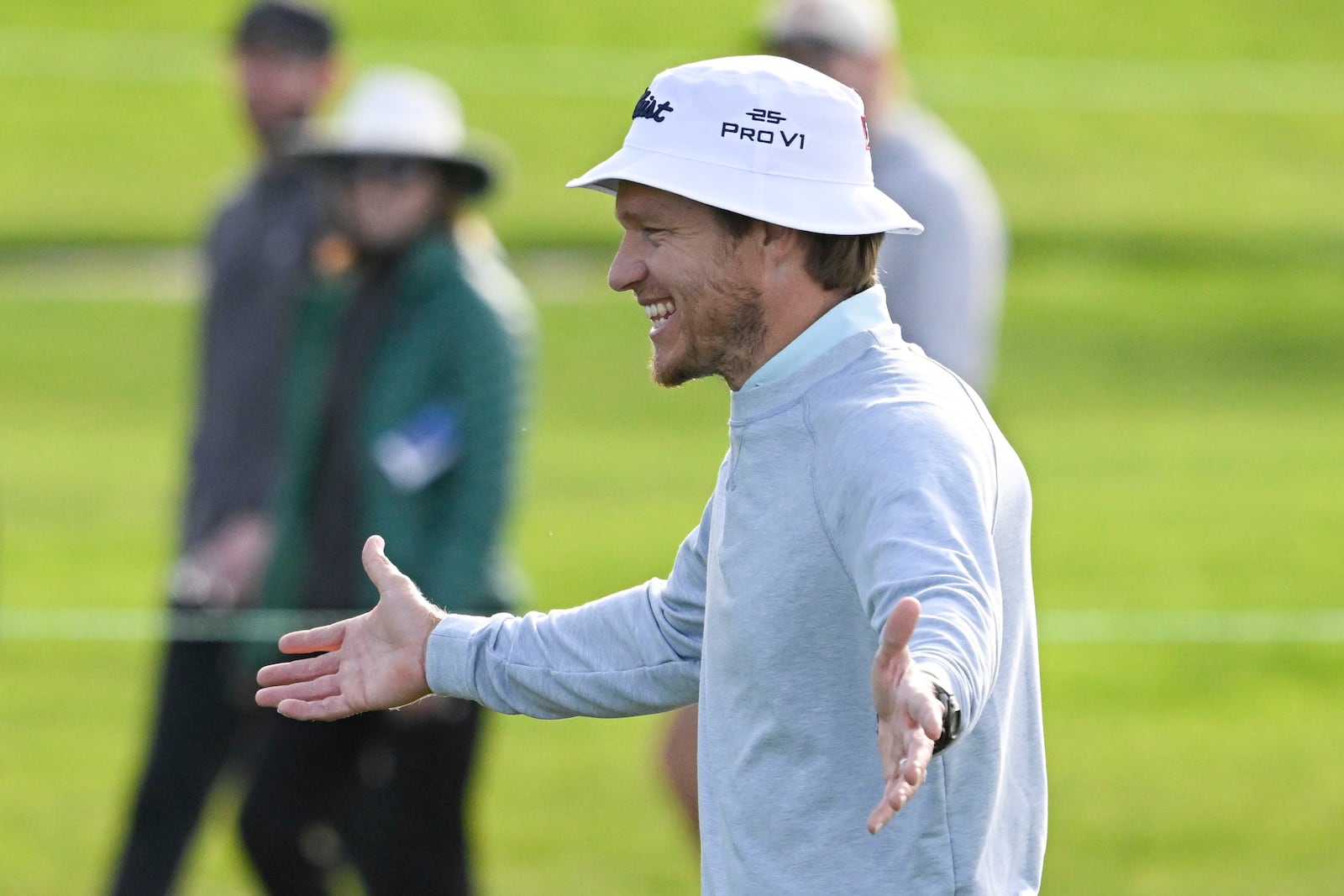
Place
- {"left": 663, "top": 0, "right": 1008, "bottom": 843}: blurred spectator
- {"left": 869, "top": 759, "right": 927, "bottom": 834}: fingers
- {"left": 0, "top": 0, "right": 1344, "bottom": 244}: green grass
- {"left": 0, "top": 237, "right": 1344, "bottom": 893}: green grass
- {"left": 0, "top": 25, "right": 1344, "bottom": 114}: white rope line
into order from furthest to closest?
{"left": 0, "top": 25, "right": 1344, "bottom": 114}: white rope line < {"left": 0, "top": 0, "right": 1344, "bottom": 244}: green grass < {"left": 0, "top": 237, "right": 1344, "bottom": 893}: green grass < {"left": 663, "top": 0, "right": 1008, "bottom": 843}: blurred spectator < {"left": 869, "top": 759, "right": 927, "bottom": 834}: fingers

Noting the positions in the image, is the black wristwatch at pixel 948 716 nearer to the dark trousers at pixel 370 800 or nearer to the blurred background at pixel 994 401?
the dark trousers at pixel 370 800

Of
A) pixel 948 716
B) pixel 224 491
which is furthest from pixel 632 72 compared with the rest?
pixel 948 716

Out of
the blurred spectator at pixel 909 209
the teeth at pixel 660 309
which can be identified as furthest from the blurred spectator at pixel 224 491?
the teeth at pixel 660 309

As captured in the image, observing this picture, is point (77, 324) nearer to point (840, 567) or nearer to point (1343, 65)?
point (840, 567)

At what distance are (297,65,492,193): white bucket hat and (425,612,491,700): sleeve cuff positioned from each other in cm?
290

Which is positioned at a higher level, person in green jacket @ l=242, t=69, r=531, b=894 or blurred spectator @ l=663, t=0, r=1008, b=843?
blurred spectator @ l=663, t=0, r=1008, b=843

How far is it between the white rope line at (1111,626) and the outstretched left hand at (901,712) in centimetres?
851

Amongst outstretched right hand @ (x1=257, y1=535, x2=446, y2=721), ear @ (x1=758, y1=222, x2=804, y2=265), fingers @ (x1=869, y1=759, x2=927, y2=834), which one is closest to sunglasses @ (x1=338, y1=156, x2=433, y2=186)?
outstretched right hand @ (x1=257, y1=535, x2=446, y2=721)

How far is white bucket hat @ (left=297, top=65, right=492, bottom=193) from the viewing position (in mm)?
6496

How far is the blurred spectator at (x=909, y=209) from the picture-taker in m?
5.74

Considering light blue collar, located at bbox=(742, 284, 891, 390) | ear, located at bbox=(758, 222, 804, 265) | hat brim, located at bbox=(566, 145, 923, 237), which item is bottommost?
light blue collar, located at bbox=(742, 284, 891, 390)

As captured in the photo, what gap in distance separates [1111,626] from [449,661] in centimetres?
857

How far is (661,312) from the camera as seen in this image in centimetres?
351

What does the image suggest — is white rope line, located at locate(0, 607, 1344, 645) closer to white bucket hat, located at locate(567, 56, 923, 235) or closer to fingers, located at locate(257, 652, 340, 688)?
fingers, located at locate(257, 652, 340, 688)
